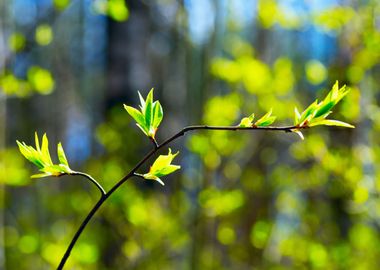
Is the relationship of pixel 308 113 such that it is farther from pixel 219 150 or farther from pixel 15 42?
pixel 219 150

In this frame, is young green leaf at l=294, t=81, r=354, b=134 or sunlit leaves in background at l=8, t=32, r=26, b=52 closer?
young green leaf at l=294, t=81, r=354, b=134

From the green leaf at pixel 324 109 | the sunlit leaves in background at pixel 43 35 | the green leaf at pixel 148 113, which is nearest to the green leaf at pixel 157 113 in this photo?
the green leaf at pixel 148 113

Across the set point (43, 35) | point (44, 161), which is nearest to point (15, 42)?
point (43, 35)

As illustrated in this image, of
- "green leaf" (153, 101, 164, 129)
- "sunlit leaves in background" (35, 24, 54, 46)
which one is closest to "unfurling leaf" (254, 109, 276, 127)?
"green leaf" (153, 101, 164, 129)

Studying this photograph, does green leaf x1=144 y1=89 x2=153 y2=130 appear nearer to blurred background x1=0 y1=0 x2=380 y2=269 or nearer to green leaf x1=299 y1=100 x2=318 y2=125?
green leaf x1=299 y1=100 x2=318 y2=125

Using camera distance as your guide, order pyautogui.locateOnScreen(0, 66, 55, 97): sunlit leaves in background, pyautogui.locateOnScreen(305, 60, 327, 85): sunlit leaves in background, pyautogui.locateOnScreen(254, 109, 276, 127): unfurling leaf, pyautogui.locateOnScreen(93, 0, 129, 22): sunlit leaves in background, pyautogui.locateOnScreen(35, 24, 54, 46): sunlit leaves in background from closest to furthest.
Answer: pyautogui.locateOnScreen(254, 109, 276, 127): unfurling leaf
pyautogui.locateOnScreen(93, 0, 129, 22): sunlit leaves in background
pyautogui.locateOnScreen(35, 24, 54, 46): sunlit leaves in background
pyautogui.locateOnScreen(0, 66, 55, 97): sunlit leaves in background
pyautogui.locateOnScreen(305, 60, 327, 85): sunlit leaves in background

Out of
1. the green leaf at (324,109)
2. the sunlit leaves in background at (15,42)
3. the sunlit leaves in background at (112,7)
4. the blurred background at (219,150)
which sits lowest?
the blurred background at (219,150)

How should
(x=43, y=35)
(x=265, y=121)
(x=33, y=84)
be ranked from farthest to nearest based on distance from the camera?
1. (x=33, y=84)
2. (x=43, y=35)
3. (x=265, y=121)

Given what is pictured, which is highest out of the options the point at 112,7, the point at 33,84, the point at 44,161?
the point at 112,7

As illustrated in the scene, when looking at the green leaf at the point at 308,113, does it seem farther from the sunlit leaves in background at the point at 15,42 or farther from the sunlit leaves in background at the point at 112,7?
the sunlit leaves in background at the point at 15,42

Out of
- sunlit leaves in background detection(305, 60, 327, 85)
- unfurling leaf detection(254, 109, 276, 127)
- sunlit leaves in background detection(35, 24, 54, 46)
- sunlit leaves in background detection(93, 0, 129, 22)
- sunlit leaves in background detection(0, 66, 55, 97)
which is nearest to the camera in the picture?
unfurling leaf detection(254, 109, 276, 127)

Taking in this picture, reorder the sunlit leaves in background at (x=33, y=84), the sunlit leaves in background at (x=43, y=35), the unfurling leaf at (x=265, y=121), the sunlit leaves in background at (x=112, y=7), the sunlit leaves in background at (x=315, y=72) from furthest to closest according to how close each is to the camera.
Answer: the sunlit leaves in background at (x=315, y=72), the sunlit leaves in background at (x=33, y=84), the sunlit leaves in background at (x=43, y=35), the sunlit leaves in background at (x=112, y=7), the unfurling leaf at (x=265, y=121)
